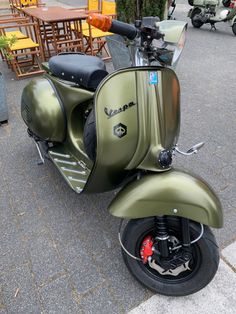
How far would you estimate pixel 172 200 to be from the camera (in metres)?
1.40

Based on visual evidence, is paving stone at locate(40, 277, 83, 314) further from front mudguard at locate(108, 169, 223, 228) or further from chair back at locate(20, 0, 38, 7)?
chair back at locate(20, 0, 38, 7)

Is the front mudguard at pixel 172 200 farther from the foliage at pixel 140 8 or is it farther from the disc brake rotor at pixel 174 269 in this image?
the foliage at pixel 140 8

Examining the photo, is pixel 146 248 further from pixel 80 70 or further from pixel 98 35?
pixel 98 35

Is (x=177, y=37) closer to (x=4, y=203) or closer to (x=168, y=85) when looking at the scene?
(x=168, y=85)

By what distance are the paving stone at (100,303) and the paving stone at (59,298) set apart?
5 centimetres

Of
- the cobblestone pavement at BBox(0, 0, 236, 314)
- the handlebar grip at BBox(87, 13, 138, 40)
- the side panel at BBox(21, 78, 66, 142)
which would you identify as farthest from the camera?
the side panel at BBox(21, 78, 66, 142)

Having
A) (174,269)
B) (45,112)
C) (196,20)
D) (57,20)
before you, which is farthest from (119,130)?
(196,20)

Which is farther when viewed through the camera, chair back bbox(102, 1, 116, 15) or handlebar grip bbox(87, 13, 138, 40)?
chair back bbox(102, 1, 116, 15)

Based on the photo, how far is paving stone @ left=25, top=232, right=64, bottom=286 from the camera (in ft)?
6.01

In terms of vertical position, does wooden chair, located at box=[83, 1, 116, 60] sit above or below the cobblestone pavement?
above

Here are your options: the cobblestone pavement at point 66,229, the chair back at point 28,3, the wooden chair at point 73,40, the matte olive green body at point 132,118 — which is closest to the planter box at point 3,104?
the cobblestone pavement at point 66,229

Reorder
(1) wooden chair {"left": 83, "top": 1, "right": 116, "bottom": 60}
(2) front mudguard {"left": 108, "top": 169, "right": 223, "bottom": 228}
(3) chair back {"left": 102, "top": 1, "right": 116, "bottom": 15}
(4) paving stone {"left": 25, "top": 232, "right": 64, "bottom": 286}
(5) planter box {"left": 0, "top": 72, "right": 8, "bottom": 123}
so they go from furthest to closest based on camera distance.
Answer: (3) chair back {"left": 102, "top": 1, "right": 116, "bottom": 15}, (1) wooden chair {"left": 83, "top": 1, "right": 116, "bottom": 60}, (5) planter box {"left": 0, "top": 72, "right": 8, "bottom": 123}, (4) paving stone {"left": 25, "top": 232, "right": 64, "bottom": 286}, (2) front mudguard {"left": 108, "top": 169, "right": 223, "bottom": 228}

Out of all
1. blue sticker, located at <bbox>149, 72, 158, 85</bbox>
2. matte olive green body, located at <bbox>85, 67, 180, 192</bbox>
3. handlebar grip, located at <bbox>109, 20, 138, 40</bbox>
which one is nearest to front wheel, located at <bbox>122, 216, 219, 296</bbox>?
matte olive green body, located at <bbox>85, 67, 180, 192</bbox>

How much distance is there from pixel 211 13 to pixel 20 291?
7987mm
